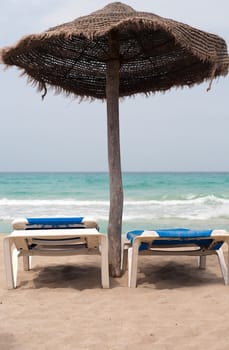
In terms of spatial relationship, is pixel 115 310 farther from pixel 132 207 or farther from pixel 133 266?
pixel 132 207

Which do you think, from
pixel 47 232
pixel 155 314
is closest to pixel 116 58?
pixel 47 232

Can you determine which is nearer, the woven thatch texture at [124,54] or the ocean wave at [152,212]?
the woven thatch texture at [124,54]

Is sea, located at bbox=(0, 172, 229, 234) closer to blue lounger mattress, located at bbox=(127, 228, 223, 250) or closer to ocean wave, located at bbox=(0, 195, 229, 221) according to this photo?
ocean wave, located at bbox=(0, 195, 229, 221)

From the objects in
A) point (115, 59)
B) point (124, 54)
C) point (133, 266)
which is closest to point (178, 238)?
point (133, 266)

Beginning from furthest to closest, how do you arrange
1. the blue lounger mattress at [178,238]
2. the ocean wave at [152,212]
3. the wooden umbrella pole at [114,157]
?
1. the ocean wave at [152,212]
2. the wooden umbrella pole at [114,157]
3. the blue lounger mattress at [178,238]

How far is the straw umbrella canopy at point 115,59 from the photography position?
12.9ft

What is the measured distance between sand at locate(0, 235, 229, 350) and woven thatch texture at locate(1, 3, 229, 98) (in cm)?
196

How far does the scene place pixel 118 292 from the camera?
3.88 m

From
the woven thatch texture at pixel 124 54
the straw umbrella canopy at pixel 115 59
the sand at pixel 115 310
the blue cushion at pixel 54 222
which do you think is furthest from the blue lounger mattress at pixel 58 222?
the woven thatch texture at pixel 124 54

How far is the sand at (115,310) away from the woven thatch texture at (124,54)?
1956 mm

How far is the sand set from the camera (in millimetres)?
2648

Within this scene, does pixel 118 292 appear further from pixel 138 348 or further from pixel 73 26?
pixel 73 26

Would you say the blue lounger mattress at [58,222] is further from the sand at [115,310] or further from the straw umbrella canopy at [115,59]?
the sand at [115,310]

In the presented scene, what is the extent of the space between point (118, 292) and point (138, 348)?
1.33m
